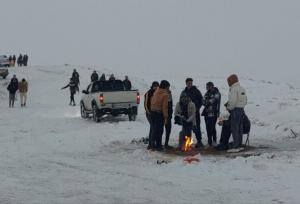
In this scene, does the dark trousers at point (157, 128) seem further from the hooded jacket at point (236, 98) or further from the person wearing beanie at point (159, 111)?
the hooded jacket at point (236, 98)

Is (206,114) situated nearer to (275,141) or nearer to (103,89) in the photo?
(275,141)

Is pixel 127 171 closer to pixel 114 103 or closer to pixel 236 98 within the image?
pixel 236 98

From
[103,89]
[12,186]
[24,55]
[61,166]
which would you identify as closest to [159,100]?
[61,166]

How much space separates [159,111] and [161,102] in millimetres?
243

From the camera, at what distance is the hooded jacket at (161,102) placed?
16297 millimetres

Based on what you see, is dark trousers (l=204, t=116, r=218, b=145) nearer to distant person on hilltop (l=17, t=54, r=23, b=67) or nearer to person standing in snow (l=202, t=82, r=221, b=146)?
person standing in snow (l=202, t=82, r=221, b=146)

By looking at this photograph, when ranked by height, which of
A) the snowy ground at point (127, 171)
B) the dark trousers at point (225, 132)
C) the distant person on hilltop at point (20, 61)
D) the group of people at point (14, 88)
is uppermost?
the distant person on hilltop at point (20, 61)

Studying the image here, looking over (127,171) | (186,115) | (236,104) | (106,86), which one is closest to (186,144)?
(186,115)

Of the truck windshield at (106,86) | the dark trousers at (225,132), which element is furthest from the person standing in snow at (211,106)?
the truck windshield at (106,86)

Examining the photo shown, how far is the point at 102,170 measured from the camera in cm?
1336

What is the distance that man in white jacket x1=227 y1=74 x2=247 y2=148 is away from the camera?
1547cm

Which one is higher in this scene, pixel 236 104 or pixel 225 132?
pixel 236 104

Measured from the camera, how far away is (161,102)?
16.4m

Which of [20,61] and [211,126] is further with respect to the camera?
[20,61]
